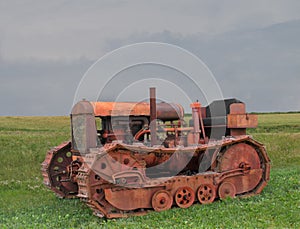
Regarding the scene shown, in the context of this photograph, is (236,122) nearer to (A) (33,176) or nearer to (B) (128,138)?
(B) (128,138)

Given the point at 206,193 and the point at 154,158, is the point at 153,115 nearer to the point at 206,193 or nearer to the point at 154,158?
the point at 154,158

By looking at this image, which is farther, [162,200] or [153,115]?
[153,115]

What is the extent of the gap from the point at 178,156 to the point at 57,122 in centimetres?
3259

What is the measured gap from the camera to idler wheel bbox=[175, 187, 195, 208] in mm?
11656

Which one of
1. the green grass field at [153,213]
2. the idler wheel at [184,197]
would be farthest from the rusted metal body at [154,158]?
the green grass field at [153,213]

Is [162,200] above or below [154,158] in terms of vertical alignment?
below

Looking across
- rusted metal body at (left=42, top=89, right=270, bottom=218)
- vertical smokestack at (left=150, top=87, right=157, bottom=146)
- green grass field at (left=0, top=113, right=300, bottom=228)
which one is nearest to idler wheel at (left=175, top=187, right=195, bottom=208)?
rusted metal body at (left=42, top=89, right=270, bottom=218)

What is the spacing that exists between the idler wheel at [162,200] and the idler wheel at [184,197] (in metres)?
0.23

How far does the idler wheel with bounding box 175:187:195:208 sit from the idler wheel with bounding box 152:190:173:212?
0.23 m

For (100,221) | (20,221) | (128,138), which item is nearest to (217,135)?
(128,138)

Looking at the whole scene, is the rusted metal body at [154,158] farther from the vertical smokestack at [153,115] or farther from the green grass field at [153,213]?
the green grass field at [153,213]

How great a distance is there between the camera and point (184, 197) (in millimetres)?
11773

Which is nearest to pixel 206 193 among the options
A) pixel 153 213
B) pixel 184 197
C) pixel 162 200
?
pixel 184 197

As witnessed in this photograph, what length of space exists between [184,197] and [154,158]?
131cm
